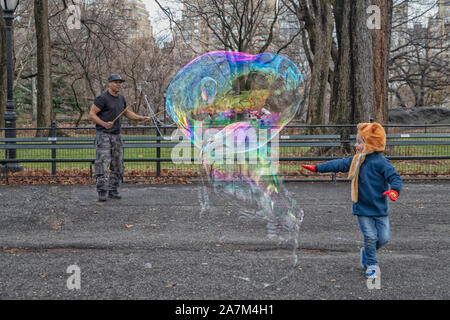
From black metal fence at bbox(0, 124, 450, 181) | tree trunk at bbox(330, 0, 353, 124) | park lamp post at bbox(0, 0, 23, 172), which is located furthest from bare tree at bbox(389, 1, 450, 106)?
park lamp post at bbox(0, 0, 23, 172)

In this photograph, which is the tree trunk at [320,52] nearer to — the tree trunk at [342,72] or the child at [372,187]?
the tree trunk at [342,72]

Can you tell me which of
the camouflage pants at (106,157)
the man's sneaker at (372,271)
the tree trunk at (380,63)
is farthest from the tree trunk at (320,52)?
the man's sneaker at (372,271)

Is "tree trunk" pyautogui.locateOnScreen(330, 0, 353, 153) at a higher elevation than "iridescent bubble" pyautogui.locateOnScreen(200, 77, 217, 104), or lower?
higher

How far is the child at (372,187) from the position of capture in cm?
505

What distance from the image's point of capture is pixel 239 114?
705cm

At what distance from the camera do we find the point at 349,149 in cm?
1323

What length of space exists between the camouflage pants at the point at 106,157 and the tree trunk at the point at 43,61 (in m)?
8.37

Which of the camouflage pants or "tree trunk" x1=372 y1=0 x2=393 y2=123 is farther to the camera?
"tree trunk" x1=372 y1=0 x2=393 y2=123

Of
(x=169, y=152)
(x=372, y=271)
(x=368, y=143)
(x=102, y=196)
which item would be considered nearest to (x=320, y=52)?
(x=169, y=152)

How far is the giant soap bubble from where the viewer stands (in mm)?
6918

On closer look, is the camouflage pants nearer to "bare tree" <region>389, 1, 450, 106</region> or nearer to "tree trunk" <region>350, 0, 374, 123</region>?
"tree trunk" <region>350, 0, 374, 123</region>

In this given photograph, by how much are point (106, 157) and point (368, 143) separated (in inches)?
210
